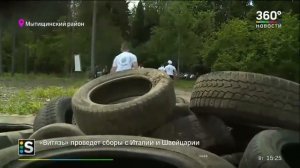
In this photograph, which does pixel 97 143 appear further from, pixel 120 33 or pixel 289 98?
pixel 289 98

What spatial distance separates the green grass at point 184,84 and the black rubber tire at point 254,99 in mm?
154

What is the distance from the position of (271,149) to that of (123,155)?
2.21 feet

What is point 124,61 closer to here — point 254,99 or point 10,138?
point 254,99

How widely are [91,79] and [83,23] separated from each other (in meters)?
0.29

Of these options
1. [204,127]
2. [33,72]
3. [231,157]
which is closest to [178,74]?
[204,127]

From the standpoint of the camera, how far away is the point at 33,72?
304 cm

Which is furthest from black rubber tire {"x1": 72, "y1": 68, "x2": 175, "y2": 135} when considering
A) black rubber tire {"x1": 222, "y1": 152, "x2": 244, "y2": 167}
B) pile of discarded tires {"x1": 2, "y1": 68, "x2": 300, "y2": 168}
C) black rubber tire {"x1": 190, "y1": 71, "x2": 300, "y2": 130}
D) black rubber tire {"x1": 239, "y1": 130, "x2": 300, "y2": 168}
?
black rubber tire {"x1": 239, "y1": 130, "x2": 300, "y2": 168}

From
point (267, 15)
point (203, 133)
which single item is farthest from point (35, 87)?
point (267, 15)

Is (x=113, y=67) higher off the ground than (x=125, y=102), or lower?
higher

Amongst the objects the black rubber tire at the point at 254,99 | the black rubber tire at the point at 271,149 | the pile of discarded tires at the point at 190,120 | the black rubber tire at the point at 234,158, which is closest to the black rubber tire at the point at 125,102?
the pile of discarded tires at the point at 190,120

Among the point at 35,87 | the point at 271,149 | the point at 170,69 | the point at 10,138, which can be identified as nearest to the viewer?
the point at 271,149

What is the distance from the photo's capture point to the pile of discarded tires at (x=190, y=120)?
2.67 m

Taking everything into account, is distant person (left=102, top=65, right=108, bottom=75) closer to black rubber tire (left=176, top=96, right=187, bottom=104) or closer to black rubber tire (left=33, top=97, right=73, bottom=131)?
black rubber tire (left=33, top=97, right=73, bottom=131)

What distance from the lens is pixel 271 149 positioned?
8.48 feet
